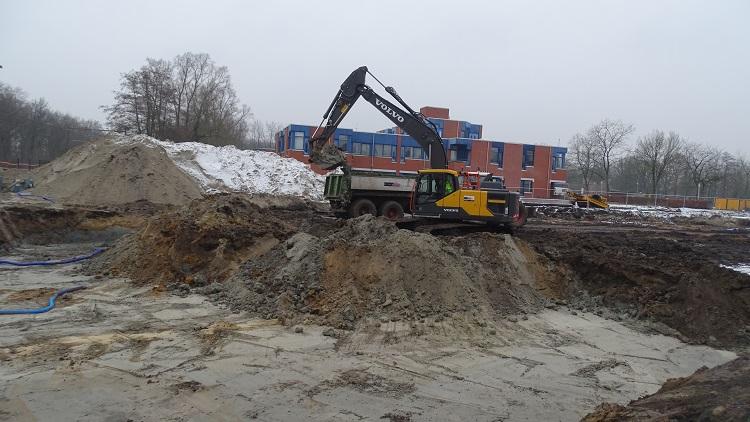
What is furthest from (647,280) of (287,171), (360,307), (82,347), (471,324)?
(287,171)

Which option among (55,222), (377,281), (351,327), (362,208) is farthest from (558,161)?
(351,327)

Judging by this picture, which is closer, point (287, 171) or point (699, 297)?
point (699, 297)

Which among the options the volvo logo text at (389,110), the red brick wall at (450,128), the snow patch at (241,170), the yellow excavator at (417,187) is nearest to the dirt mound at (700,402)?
the yellow excavator at (417,187)

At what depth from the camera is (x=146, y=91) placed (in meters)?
44.9

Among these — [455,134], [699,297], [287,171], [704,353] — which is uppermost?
[455,134]

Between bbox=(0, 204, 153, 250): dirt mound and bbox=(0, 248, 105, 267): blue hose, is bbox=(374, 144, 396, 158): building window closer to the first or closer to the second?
bbox=(0, 204, 153, 250): dirt mound

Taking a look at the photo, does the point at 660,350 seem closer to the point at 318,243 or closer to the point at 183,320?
the point at 318,243

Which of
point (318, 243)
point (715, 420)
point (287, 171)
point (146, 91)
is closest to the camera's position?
point (715, 420)

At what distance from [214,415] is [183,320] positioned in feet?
11.8

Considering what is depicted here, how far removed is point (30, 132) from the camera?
54156mm

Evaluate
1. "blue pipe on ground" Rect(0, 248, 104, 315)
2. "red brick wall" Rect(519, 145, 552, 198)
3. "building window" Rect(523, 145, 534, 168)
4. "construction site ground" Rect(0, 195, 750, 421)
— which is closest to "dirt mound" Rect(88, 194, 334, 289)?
"construction site ground" Rect(0, 195, 750, 421)

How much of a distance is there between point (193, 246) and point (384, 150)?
43605 millimetres

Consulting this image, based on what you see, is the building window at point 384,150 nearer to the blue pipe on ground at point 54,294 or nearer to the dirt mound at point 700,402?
the blue pipe on ground at point 54,294

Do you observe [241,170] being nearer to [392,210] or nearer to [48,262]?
[392,210]
